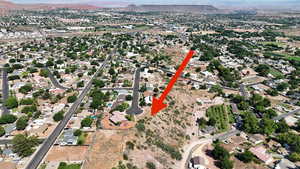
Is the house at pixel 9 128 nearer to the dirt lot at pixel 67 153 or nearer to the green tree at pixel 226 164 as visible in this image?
the dirt lot at pixel 67 153

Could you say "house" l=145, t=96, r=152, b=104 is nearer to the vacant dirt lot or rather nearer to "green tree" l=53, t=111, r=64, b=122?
"green tree" l=53, t=111, r=64, b=122

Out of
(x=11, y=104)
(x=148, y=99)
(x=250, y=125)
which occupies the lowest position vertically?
(x=250, y=125)

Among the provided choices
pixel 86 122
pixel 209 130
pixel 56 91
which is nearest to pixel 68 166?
pixel 86 122

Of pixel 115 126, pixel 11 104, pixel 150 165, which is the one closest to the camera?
pixel 150 165

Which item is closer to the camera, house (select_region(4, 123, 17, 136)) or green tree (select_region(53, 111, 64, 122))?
house (select_region(4, 123, 17, 136))

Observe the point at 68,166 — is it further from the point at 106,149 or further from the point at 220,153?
the point at 220,153

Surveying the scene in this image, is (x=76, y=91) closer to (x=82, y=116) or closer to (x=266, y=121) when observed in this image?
(x=82, y=116)

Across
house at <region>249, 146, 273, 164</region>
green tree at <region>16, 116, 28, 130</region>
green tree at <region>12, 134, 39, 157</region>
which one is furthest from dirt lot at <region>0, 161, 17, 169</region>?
house at <region>249, 146, 273, 164</region>
